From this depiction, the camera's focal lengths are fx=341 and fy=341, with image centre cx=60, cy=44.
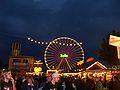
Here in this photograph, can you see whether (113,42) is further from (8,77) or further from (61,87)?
(61,87)

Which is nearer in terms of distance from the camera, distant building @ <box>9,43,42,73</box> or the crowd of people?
the crowd of people

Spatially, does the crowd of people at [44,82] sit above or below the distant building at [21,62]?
below

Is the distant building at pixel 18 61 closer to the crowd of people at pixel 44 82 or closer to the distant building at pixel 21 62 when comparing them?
the distant building at pixel 21 62

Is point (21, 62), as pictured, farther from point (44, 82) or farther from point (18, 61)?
point (44, 82)

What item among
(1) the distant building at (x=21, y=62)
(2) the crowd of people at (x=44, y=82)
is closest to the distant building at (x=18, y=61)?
(1) the distant building at (x=21, y=62)

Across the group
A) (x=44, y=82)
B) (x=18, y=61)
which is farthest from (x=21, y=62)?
(x=44, y=82)

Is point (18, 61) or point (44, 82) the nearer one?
point (44, 82)

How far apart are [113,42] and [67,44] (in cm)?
3097

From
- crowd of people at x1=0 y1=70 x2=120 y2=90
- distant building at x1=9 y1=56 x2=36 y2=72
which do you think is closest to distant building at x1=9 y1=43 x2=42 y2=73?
distant building at x1=9 y1=56 x2=36 y2=72

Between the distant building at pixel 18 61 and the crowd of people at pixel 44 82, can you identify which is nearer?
the crowd of people at pixel 44 82

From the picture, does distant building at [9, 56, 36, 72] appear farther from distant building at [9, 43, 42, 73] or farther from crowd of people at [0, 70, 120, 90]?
crowd of people at [0, 70, 120, 90]

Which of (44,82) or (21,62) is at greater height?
(21,62)

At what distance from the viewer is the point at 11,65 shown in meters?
107

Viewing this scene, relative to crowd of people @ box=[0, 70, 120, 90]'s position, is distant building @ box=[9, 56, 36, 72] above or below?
above
